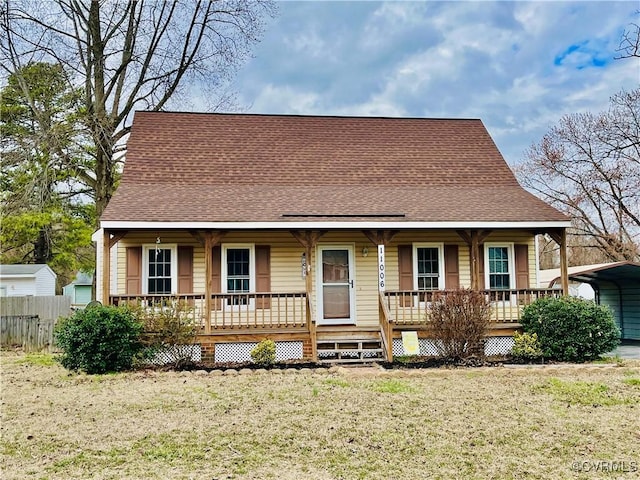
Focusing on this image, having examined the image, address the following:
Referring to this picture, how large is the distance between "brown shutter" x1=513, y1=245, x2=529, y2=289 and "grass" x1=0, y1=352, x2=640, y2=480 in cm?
397

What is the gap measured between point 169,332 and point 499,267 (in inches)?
316

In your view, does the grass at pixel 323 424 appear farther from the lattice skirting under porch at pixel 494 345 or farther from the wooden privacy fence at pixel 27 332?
the wooden privacy fence at pixel 27 332

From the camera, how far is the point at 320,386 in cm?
951

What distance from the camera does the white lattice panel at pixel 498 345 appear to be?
13.0 m

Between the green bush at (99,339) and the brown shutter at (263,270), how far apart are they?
3146mm

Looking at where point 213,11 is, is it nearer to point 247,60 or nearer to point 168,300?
point 247,60

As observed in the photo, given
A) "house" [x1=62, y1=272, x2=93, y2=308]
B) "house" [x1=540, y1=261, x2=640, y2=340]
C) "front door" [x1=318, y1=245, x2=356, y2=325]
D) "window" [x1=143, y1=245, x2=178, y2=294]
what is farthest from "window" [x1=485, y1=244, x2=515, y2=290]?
"house" [x1=62, y1=272, x2=93, y2=308]

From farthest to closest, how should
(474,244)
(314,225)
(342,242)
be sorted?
1. (342,242)
2. (474,244)
3. (314,225)

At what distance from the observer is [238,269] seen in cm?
1372

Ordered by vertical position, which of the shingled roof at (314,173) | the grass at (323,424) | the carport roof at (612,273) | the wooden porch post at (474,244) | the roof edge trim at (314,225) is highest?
the shingled roof at (314,173)

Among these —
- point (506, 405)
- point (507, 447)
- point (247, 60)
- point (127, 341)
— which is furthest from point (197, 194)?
point (247, 60)

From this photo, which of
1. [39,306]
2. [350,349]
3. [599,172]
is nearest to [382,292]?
[350,349]

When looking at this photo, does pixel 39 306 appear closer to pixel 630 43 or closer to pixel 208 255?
pixel 208 255

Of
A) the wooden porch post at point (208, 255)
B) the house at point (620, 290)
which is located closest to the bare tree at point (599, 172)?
the house at point (620, 290)
